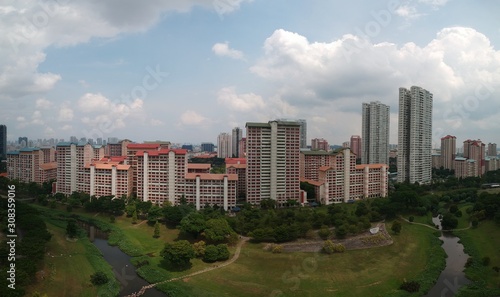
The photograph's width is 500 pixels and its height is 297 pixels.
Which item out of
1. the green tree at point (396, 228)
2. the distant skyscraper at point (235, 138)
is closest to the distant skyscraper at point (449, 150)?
the green tree at point (396, 228)

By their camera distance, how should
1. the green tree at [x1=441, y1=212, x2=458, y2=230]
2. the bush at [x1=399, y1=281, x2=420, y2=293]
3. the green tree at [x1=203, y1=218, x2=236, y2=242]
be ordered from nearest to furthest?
the bush at [x1=399, y1=281, x2=420, y2=293] < the green tree at [x1=203, y1=218, x2=236, y2=242] < the green tree at [x1=441, y1=212, x2=458, y2=230]

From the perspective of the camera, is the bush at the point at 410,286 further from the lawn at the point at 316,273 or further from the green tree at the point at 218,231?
the green tree at the point at 218,231

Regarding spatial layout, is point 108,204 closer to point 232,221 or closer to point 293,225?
point 232,221

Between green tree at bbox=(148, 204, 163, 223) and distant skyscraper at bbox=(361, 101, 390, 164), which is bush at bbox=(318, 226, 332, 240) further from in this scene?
distant skyscraper at bbox=(361, 101, 390, 164)

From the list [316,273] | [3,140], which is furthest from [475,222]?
[3,140]

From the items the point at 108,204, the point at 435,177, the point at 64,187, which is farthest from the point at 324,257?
the point at 435,177

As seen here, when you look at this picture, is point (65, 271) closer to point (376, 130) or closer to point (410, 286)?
point (410, 286)

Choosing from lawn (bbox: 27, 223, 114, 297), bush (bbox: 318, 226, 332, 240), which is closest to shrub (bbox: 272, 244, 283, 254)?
bush (bbox: 318, 226, 332, 240)
